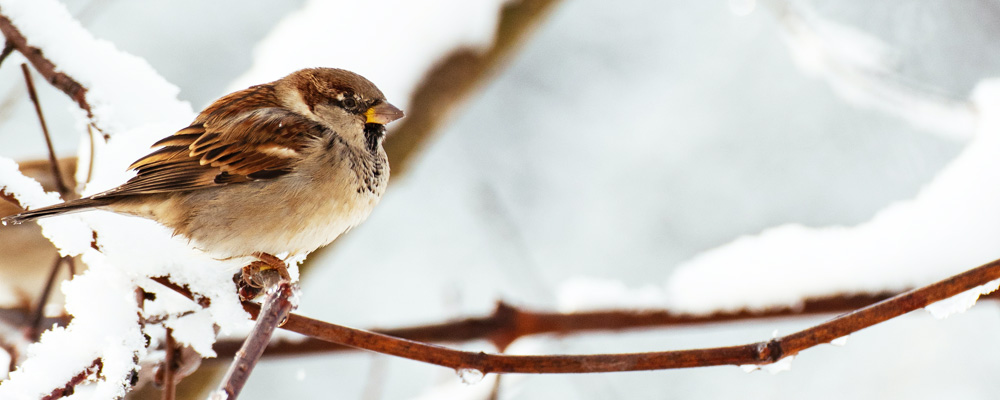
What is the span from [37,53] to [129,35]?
3543mm

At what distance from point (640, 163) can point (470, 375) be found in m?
4.45

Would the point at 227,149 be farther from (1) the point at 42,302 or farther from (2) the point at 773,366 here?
(2) the point at 773,366

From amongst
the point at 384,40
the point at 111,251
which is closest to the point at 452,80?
the point at 384,40

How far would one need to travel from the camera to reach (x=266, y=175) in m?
2.11

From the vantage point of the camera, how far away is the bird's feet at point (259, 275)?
Answer: 64.1 inches

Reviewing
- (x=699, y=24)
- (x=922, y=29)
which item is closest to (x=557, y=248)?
(x=699, y=24)

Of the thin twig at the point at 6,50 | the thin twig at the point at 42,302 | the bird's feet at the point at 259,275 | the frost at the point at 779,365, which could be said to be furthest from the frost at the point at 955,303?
the thin twig at the point at 6,50

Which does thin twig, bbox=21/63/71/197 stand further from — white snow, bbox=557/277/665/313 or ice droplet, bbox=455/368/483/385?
white snow, bbox=557/277/665/313

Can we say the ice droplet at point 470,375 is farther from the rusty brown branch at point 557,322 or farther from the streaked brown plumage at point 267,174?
the streaked brown plumage at point 267,174

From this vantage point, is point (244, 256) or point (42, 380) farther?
point (244, 256)

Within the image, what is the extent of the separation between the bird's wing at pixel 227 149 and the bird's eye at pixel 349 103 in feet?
0.35

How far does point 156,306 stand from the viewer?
5.23ft

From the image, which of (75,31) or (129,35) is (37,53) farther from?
(129,35)

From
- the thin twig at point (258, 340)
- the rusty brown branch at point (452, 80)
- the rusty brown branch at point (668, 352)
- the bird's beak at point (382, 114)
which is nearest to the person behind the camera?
the thin twig at point (258, 340)
